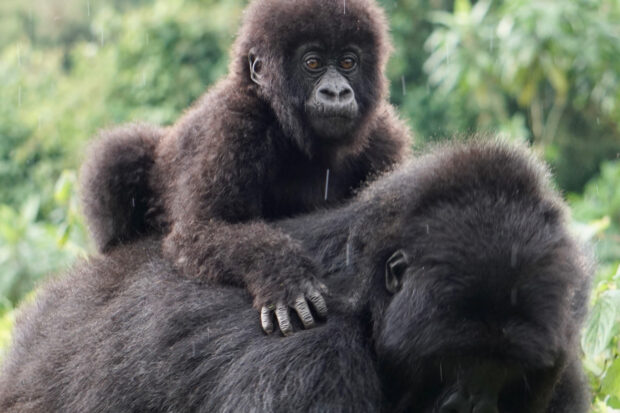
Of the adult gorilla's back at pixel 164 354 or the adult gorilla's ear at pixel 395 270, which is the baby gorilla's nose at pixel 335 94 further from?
the adult gorilla's ear at pixel 395 270

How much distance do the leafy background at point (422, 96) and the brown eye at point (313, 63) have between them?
1335 mm

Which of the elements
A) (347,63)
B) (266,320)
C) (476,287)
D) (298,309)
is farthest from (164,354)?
(347,63)

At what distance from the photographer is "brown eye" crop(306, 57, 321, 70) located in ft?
17.2

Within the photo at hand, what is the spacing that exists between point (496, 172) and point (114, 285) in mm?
1924

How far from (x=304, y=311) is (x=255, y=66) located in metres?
2.13

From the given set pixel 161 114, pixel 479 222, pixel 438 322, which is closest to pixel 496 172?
pixel 479 222

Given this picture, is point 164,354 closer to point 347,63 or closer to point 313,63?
point 313,63

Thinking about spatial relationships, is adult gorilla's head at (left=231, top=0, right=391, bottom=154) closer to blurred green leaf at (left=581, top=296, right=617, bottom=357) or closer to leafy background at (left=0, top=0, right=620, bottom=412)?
leafy background at (left=0, top=0, right=620, bottom=412)

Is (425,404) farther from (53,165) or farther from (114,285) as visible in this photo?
(53,165)

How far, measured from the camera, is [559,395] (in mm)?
3781

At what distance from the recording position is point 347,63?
5.32 metres

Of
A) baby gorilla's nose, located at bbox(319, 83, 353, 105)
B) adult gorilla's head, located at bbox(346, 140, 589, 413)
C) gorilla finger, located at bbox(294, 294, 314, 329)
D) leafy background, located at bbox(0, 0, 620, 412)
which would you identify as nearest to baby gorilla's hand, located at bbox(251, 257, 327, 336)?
gorilla finger, located at bbox(294, 294, 314, 329)

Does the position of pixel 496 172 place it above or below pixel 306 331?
above

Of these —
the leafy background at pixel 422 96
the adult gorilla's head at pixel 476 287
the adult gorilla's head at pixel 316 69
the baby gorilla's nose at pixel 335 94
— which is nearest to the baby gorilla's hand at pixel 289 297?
the adult gorilla's head at pixel 476 287
